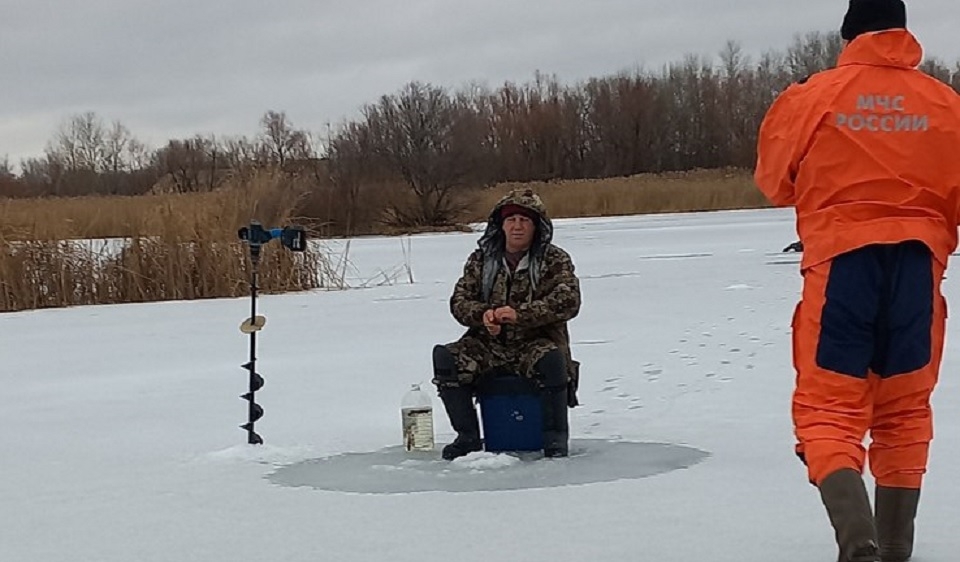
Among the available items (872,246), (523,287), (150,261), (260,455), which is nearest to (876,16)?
(872,246)

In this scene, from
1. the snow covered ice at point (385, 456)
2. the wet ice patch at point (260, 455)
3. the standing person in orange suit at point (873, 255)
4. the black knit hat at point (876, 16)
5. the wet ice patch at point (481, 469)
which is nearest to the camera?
the standing person in orange suit at point (873, 255)

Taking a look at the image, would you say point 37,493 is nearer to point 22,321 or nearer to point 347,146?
point 22,321

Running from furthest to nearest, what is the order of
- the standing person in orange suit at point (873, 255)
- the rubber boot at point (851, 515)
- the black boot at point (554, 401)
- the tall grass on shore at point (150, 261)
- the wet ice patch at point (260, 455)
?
the tall grass on shore at point (150, 261) < the wet ice patch at point (260, 455) < the black boot at point (554, 401) < the standing person in orange suit at point (873, 255) < the rubber boot at point (851, 515)

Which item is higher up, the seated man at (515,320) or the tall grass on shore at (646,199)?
the tall grass on shore at (646,199)

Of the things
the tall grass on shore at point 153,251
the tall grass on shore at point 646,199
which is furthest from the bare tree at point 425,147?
the tall grass on shore at point 153,251

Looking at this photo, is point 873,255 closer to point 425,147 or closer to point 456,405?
point 456,405

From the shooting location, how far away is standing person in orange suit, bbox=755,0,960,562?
9.48ft

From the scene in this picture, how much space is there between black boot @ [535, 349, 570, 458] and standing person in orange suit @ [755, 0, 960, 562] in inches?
64.1

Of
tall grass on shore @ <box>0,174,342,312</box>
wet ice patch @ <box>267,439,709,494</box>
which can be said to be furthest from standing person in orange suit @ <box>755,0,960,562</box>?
tall grass on shore @ <box>0,174,342,312</box>

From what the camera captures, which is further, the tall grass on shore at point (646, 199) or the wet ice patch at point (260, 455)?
the tall grass on shore at point (646, 199)

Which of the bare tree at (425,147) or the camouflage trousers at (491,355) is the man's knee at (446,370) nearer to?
the camouflage trousers at (491,355)

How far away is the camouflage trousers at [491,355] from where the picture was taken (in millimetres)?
4664

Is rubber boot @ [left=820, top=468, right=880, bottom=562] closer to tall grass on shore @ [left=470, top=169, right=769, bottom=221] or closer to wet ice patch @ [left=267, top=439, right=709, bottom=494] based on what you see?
wet ice patch @ [left=267, top=439, right=709, bottom=494]

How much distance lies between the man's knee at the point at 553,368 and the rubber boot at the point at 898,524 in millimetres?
1678
